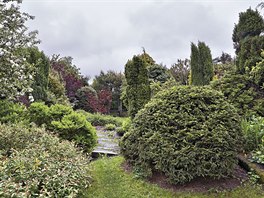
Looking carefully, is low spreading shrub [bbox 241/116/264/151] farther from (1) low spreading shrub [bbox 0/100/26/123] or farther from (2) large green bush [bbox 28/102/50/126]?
(1) low spreading shrub [bbox 0/100/26/123]

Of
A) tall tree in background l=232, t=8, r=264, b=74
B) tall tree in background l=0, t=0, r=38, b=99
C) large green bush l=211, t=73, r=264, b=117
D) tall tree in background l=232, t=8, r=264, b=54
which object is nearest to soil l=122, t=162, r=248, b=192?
large green bush l=211, t=73, r=264, b=117

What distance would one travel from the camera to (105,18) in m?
8.17

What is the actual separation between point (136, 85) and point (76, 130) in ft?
7.10

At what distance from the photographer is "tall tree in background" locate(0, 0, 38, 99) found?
5676 mm

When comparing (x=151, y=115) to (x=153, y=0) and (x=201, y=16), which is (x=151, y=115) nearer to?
(x=153, y=0)

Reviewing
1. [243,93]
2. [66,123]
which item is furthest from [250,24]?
[66,123]

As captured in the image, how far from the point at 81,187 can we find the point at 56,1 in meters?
5.57

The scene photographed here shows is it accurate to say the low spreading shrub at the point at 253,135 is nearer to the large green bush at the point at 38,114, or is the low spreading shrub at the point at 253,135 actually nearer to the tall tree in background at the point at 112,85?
the large green bush at the point at 38,114

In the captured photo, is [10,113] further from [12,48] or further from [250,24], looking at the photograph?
[250,24]

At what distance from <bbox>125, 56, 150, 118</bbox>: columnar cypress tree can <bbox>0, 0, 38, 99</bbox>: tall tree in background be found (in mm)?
2649

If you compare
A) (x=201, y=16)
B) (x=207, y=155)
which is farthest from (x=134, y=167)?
(x=201, y=16)

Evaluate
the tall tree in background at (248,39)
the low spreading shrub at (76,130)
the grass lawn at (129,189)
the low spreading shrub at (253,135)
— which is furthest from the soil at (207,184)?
the tall tree in background at (248,39)

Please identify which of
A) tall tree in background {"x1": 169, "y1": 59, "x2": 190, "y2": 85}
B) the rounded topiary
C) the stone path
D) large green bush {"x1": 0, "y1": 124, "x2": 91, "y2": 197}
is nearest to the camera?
large green bush {"x1": 0, "y1": 124, "x2": 91, "y2": 197}

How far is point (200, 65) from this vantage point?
11.4 metres
